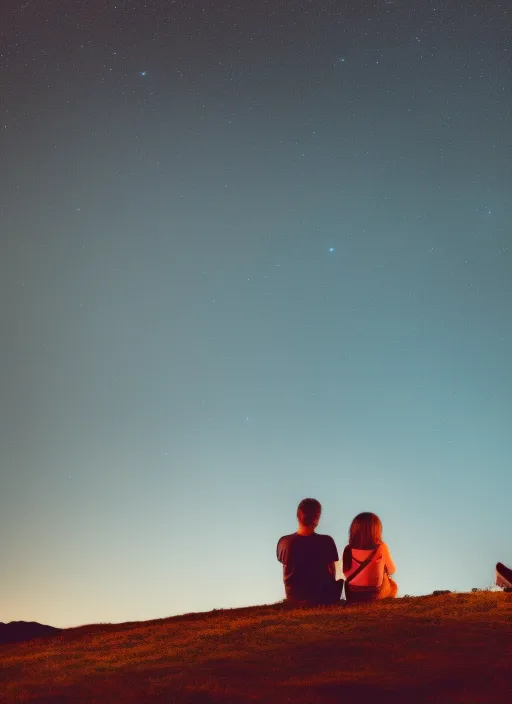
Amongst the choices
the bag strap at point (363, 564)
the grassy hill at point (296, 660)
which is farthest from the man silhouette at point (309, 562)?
the grassy hill at point (296, 660)

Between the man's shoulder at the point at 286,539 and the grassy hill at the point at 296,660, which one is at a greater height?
the man's shoulder at the point at 286,539

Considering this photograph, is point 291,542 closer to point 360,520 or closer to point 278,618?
point 360,520

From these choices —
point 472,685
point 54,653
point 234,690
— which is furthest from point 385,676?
point 54,653

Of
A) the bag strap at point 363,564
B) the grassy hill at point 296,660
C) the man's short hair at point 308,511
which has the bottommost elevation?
the grassy hill at point 296,660

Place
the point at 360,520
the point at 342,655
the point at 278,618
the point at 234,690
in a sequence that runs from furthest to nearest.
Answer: the point at 360,520 → the point at 278,618 → the point at 342,655 → the point at 234,690

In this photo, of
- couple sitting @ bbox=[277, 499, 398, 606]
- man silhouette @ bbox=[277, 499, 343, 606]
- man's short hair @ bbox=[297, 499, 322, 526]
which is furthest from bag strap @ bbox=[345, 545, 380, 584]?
man's short hair @ bbox=[297, 499, 322, 526]

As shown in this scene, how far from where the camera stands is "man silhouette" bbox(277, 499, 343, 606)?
28.7 ft

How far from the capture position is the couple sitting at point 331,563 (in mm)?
8641

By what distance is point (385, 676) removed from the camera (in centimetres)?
443

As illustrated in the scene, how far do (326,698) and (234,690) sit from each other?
64cm

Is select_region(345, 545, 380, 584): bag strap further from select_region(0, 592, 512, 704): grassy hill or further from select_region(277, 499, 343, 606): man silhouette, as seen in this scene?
select_region(0, 592, 512, 704): grassy hill

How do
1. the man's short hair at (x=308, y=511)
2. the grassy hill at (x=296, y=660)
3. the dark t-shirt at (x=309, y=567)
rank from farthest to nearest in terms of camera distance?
the man's short hair at (x=308, y=511) → the dark t-shirt at (x=309, y=567) → the grassy hill at (x=296, y=660)

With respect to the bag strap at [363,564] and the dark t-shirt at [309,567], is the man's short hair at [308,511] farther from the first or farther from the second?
the bag strap at [363,564]

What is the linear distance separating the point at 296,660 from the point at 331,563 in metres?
3.80
